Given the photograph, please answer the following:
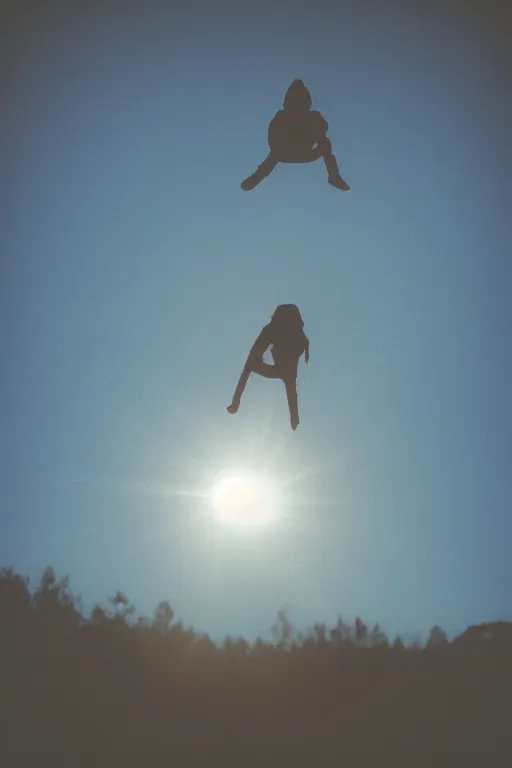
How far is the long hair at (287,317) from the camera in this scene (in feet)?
36.8

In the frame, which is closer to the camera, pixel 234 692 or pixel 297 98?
pixel 297 98

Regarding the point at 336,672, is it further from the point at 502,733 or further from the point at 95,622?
the point at 95,622

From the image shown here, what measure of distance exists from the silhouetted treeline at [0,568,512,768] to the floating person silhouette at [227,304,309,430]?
14342 millimetres

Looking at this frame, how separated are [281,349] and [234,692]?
1823cm

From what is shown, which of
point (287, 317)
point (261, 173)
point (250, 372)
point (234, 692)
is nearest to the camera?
point (261, 173)

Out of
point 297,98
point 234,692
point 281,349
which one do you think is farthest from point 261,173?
point 234,692

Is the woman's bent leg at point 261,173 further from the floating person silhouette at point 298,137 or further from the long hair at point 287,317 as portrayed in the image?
the long hair at point 287,317

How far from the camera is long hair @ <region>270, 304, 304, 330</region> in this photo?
36.8ft

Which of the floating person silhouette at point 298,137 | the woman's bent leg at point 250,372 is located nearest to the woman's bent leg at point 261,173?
the floating person silhouette at point 298,137

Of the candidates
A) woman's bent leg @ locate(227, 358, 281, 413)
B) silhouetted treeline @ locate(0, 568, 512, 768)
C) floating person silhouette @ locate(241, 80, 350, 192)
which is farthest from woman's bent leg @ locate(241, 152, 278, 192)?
silhouetted treeline @ locate(0, 568, 512, 768)

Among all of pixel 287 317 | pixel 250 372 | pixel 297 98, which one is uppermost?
pixel 297 98

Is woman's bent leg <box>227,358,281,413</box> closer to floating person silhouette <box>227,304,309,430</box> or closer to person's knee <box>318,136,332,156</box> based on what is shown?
floating person silhouette <box>227,304,309,430</box>

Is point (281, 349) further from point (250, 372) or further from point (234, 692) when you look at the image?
point (234, 692)

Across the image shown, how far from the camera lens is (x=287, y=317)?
11.2m
